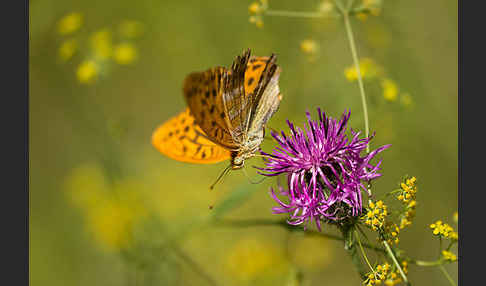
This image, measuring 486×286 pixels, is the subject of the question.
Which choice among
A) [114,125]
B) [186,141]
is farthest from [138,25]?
[186,141]

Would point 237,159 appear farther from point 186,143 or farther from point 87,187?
point 87,187

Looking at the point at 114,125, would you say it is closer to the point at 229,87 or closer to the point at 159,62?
the point at 229,87

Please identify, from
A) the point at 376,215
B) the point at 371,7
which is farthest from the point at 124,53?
the point at 376,215

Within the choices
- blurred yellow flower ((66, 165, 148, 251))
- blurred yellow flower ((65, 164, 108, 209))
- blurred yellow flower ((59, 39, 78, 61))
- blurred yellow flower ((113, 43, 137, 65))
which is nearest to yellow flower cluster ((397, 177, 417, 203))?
blurred yellow flower ((66, 165, 148, 251))

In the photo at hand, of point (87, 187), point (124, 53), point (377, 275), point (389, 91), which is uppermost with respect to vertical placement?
point (124, 53)

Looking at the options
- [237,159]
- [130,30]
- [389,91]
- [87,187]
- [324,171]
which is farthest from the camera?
[87,187]

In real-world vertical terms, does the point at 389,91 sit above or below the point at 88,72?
below
